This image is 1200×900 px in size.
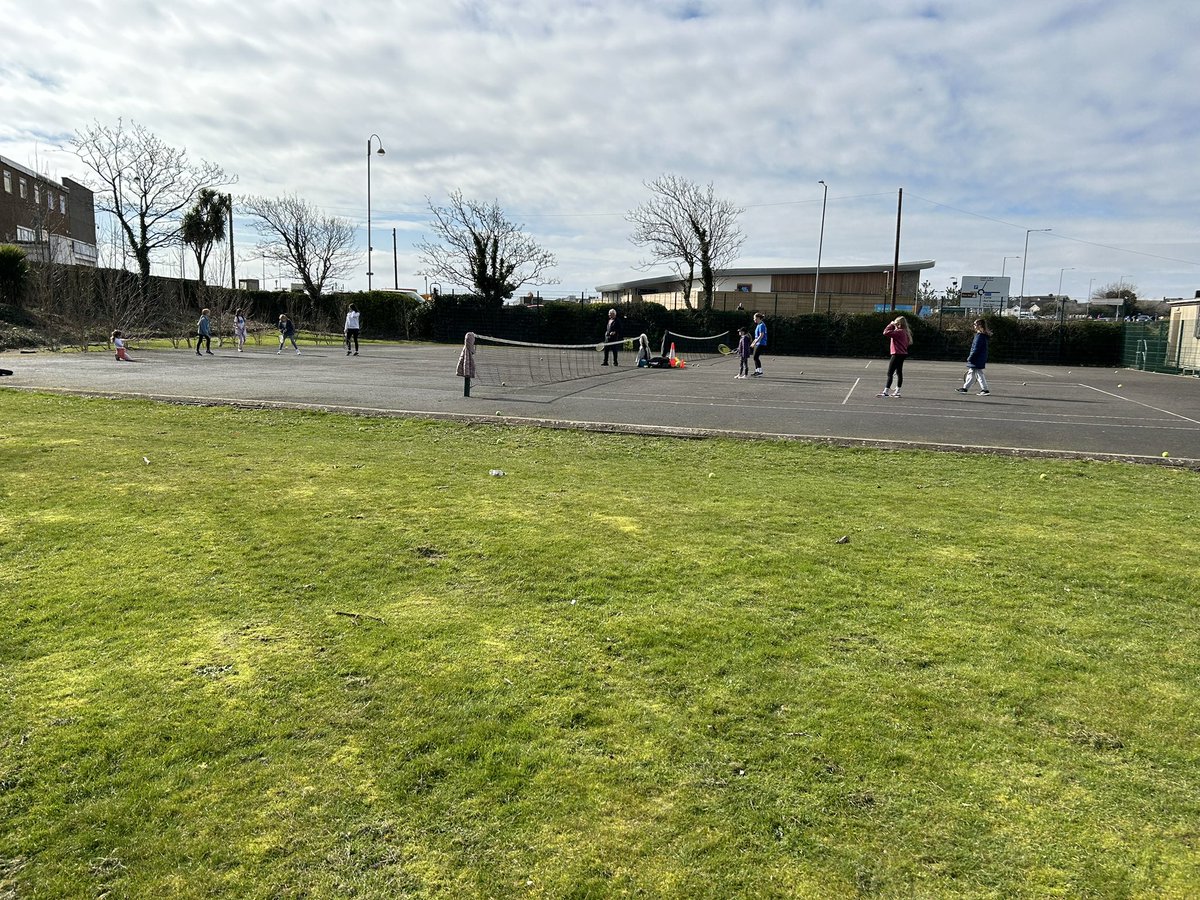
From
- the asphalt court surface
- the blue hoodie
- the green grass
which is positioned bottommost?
the green grass

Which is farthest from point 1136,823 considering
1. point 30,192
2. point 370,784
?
point 30,192

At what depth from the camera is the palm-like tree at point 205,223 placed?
57438 millimetres

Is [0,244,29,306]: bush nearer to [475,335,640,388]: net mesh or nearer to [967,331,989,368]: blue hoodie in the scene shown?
[475,335,640,388]: net mesh

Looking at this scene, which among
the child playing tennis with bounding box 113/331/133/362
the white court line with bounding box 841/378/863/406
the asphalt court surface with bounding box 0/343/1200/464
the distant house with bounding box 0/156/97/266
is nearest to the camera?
the asphalt court surface with bounding box 0/343/1200/464

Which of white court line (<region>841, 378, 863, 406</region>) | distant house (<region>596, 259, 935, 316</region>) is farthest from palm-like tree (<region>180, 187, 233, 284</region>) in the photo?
white court line (<region>841, 378, 863, 406</region>)

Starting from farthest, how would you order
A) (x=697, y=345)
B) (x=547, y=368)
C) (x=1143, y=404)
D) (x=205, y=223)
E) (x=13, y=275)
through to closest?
(x=205, y=223) → (x=697, y=345) → (x=13, y=275) → (x=547, y=368) → (x=1143, y=404)

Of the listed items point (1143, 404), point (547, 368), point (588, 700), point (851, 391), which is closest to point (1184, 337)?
point (1143, 404)

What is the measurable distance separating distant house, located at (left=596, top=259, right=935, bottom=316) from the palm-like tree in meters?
30.1

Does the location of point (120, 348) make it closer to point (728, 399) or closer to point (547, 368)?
point (547, 368)

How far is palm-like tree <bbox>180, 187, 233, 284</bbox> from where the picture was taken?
188 ft

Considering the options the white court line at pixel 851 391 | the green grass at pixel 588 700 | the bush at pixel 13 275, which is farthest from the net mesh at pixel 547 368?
the bush at pixel 13 275

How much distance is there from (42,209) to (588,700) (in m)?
73.1

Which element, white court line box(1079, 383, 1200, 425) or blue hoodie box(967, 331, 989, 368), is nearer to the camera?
white court line box(1079, 383, 1200, 425)

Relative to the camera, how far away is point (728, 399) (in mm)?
16547
